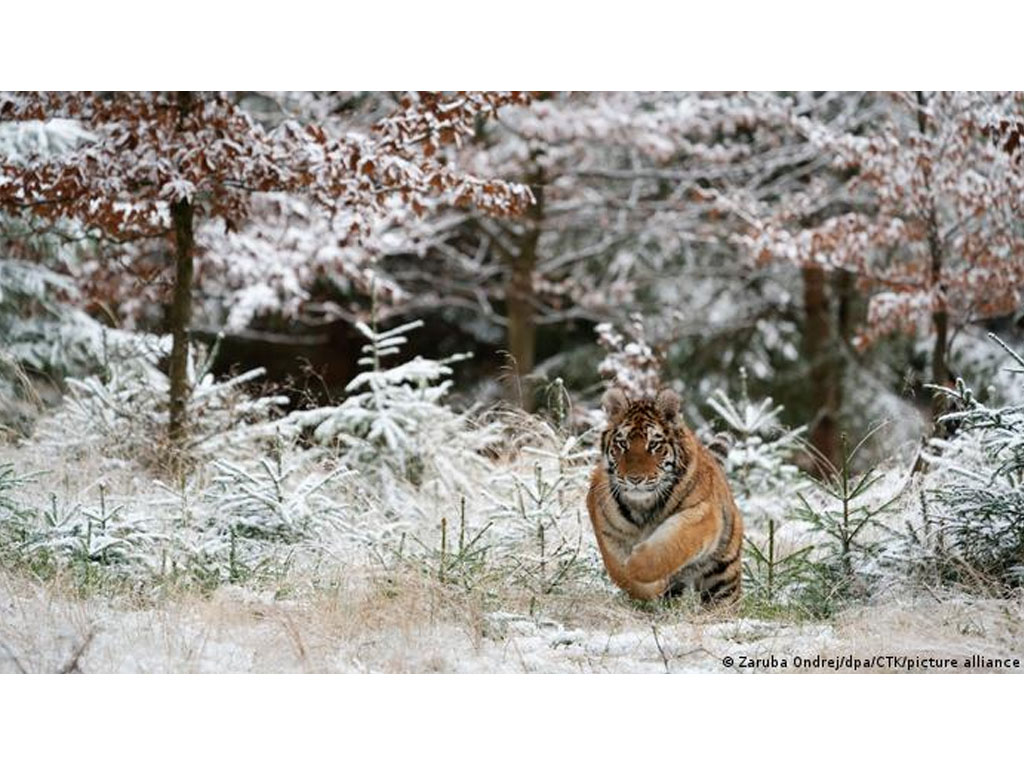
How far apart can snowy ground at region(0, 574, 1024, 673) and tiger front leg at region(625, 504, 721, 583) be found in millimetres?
173

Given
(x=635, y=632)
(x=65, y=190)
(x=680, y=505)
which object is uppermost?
(x=65, y=190)

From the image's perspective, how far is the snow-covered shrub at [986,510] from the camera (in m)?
6.21

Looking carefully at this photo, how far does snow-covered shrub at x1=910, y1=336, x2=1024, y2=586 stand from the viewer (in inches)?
245

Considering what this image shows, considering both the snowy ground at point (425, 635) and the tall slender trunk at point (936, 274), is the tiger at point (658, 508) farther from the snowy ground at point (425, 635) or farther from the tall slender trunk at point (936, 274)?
the tall slender trunk at point (936, 274)

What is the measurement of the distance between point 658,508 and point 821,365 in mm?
6273

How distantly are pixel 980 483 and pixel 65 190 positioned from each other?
4420 millimetres

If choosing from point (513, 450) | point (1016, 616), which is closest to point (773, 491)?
point (513, 450)

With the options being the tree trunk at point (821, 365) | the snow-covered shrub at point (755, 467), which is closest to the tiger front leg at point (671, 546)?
the snow-covered shrub at point (755, 467)

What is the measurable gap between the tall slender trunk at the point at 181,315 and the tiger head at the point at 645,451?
264 centimetres

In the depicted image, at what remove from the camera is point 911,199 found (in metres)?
8.46

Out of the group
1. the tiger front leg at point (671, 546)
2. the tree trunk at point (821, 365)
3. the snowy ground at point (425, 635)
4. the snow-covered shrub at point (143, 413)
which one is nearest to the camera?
the snowy ground at point (425, 635)

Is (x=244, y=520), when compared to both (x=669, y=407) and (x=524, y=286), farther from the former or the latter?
(x=524, y=286)

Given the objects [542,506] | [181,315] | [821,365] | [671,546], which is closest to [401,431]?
[542,506]

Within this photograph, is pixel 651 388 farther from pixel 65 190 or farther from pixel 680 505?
pixel 65 190
